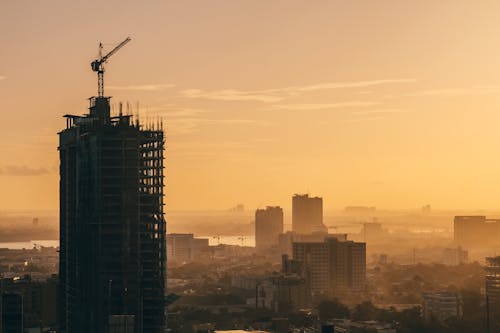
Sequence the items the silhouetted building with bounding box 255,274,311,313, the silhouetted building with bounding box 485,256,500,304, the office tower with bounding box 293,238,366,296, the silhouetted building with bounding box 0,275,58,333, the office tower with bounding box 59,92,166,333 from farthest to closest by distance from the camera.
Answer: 1. the office tower with bounding box 293,238,366,296
2. the silhouetted building with bounding box 255,274,311,313
3. the silhouetted building with bounding box 485,256,500,304
4. the silhouetted building with bounding box 0,275,58,333
5. the office tower with bounding box 59,92,166,333

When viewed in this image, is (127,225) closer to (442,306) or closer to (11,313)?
(11,313)

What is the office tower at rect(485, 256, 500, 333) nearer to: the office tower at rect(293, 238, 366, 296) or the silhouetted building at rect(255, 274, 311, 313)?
the silhouetted building at rect(255, 274, 311, 313)

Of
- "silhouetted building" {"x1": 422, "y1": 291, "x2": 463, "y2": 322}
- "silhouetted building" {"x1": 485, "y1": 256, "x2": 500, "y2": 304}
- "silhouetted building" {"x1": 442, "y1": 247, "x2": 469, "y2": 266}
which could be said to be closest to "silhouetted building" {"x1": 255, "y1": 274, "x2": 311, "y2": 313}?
"silhouetted building" {"x1": 422, "y1": 291, "x2": 463, "y2": 322}

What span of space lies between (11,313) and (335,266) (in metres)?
73.0

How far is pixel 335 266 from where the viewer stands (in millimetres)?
130250

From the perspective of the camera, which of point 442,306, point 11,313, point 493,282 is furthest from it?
point 493,282

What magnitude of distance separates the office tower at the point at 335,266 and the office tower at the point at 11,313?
66.7 m

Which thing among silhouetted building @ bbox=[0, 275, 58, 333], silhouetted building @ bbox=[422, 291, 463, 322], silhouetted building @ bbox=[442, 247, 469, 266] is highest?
silhouetted building @ bbox=[442, 247, 469, 266]

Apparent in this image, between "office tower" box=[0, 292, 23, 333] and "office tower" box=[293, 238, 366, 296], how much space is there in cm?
6673

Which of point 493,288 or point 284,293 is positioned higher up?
point 493,288

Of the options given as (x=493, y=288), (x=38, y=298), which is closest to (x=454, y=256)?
(x=493, y=288)

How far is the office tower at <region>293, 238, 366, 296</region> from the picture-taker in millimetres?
127875

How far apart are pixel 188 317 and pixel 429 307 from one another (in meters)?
22.1

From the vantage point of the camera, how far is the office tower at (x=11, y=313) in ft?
199
